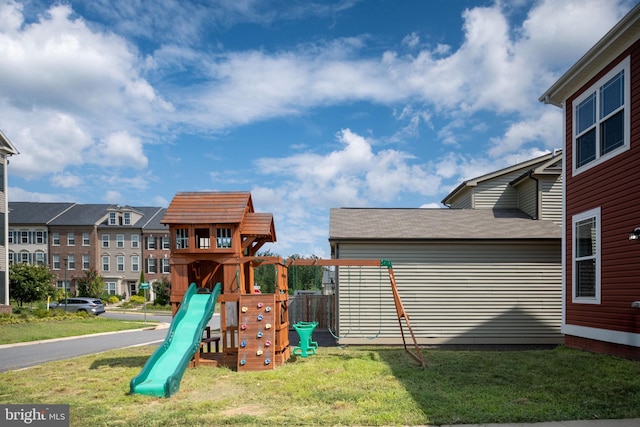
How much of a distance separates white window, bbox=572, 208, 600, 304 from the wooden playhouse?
23.1 ft

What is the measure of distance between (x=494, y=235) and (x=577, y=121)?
178 inches

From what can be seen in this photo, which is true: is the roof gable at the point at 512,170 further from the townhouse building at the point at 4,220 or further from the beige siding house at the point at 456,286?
the townhouse building at the point at 4,220

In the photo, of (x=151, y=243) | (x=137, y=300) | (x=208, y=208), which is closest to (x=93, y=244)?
(x=151, y=243)

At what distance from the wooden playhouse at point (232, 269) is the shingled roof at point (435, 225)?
3.67m

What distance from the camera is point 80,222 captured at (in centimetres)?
5300

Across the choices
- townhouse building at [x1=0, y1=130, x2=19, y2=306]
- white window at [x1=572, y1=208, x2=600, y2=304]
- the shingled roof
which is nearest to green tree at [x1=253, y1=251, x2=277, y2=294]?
the shingled roof

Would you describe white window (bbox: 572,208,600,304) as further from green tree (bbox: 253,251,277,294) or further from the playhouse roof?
green tree (bbox: 253,251,277,294)

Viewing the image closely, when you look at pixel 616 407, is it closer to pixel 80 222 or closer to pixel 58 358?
pixel 58 358

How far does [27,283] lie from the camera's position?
115 feet

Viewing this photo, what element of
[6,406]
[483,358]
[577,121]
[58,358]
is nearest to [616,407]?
[483,358]

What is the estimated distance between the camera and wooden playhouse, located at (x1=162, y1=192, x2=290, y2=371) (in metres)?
11.4

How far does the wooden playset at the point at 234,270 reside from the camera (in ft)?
37.6

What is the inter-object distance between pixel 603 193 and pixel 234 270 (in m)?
8.38

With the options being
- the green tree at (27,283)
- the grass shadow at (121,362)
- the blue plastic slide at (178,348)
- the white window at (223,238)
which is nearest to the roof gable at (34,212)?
the green tree at (27,283)
